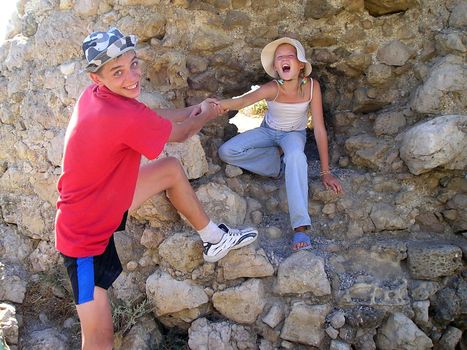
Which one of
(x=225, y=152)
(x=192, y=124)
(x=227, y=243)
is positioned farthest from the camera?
(x=225, y=152)

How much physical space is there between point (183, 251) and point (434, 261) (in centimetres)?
155

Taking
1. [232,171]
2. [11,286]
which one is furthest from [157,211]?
[11,286]

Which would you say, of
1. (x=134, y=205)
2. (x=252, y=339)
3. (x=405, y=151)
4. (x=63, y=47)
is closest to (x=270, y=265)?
(x=252, y=339)

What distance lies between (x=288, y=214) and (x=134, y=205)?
1179mm

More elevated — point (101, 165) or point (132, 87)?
point (132, 87)

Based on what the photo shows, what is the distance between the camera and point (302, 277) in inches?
122

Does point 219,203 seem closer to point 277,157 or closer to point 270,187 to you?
point 270,187

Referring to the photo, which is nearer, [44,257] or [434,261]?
[434,261]

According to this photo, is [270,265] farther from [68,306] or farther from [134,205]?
[68,306]

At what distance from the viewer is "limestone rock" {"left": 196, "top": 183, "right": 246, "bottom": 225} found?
131 inches

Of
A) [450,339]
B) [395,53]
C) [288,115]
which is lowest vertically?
[450,339]

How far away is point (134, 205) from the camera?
284 cm

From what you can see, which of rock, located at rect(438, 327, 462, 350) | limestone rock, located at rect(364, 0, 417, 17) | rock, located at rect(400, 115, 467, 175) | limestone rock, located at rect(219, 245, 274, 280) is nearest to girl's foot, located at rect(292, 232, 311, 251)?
limestone rock, located at rect(219, 245, 274, 280)

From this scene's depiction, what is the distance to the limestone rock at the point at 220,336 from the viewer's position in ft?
10.1
